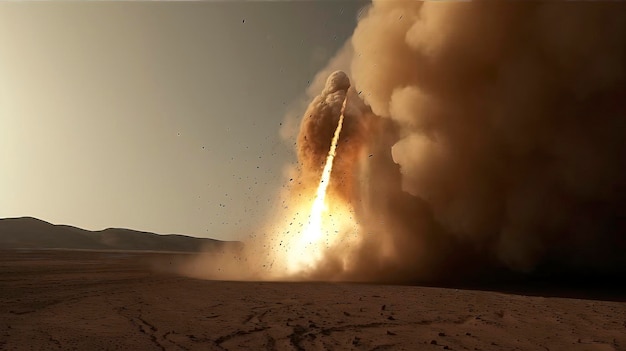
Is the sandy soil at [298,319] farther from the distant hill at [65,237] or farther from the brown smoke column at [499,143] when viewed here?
the distant hill at [65,237]

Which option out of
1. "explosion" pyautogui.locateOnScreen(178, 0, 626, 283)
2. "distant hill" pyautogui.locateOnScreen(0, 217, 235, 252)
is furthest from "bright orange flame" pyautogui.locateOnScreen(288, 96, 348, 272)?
"distant hill" pyautogui.locateOnScreen(0, 217, 235, 252)

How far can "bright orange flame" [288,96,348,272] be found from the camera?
18.6 meters

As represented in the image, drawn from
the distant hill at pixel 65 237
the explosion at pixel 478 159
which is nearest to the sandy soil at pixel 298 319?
the explosion at pixel 478 159

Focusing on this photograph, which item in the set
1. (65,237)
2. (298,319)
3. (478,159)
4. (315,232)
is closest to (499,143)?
(478,159)

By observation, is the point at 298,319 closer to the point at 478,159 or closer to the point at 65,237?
the point at 478,159

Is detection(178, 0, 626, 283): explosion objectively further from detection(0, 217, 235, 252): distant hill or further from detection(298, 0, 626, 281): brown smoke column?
detection(0, 217, 235, 252): distant hill

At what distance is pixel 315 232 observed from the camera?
1917 centimetres

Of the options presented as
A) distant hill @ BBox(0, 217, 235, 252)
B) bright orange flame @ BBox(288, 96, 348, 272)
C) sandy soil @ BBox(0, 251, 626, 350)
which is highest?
distant hill @ BBox(0, 217, 235, 252)

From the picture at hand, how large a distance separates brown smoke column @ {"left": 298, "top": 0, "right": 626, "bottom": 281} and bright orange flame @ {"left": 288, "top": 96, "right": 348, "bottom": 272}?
2.85 ft

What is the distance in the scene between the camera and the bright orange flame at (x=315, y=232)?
733 inches

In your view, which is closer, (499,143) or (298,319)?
(298,319)

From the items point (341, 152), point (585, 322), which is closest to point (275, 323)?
point (585, 322)

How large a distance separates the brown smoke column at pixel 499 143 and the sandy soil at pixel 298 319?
18.1 ft

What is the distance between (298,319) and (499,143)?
11.7 metres
